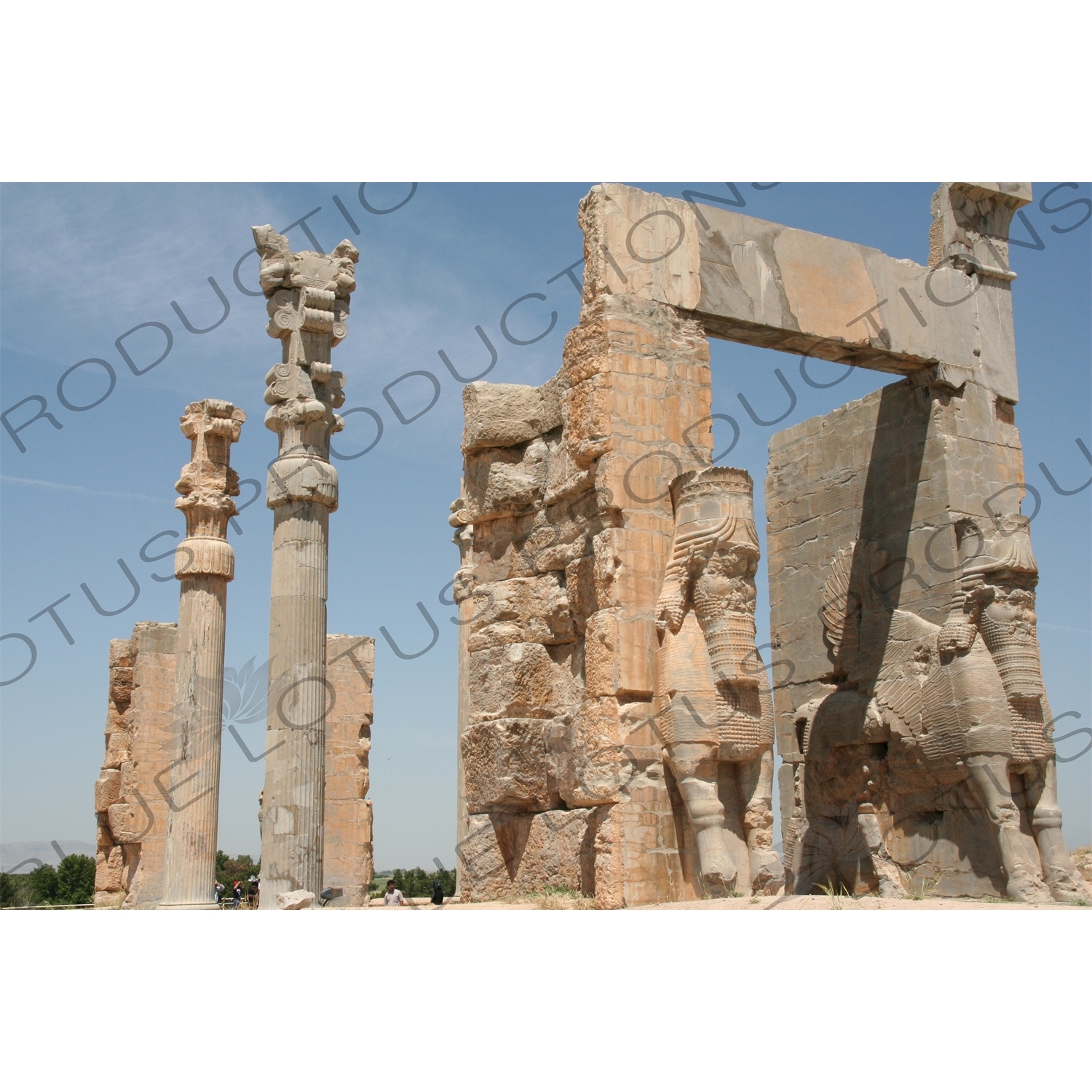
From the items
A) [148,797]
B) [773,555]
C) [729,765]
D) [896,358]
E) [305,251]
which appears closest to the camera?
[729,765]

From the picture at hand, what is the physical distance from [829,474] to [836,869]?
3.48 meters

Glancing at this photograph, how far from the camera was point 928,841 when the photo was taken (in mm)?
10188

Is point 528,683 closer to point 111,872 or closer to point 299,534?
point 299,534

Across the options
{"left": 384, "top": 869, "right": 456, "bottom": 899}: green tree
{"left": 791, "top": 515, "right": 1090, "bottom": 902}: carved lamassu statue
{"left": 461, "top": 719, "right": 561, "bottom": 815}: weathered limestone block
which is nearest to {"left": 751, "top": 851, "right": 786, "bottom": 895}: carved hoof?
{"left": 461, "top": 719, "right": 561, "bottom": 815}: weathered limestone block

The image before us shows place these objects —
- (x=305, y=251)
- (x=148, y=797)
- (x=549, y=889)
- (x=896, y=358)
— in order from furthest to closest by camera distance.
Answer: (x=148, y=797)
(x=305, y=251)
(x=896, y=358)
(x=549, y=889)

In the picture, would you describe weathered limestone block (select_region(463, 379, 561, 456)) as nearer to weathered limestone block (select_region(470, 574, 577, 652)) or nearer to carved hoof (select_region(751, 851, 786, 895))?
weathered limestone block (select_region(470, 574, 577, 652))

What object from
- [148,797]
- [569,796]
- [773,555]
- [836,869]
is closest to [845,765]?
[836,869]

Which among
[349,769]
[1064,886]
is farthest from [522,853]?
[349,769]

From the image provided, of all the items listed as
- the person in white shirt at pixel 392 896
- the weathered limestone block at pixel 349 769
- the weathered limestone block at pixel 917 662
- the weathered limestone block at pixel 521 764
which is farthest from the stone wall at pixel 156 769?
the weathered limestone block at pixel 521 764

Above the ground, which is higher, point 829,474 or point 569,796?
point 829,474

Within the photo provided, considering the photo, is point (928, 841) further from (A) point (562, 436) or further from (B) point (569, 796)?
(A) point (562, 436)

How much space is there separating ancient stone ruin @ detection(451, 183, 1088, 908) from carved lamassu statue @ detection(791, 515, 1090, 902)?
3 centimetres

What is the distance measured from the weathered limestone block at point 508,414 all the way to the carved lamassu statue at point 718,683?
185 cm

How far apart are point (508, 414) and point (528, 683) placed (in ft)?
6.89
